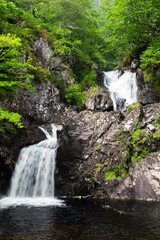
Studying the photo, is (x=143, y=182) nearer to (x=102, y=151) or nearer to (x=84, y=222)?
(x=102, y=151)

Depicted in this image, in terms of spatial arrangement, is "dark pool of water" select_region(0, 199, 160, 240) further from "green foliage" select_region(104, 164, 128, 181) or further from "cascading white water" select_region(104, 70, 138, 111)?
"cascading white water" select_region(104, 70, 138, 111)

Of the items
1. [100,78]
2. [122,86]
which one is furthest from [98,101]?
[100,78]

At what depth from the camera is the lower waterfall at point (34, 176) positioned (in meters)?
10.3

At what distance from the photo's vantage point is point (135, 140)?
1113cm

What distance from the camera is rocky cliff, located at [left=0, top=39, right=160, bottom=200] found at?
9750mm

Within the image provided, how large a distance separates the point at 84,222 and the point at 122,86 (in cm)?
1582

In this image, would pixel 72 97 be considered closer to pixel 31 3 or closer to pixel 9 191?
pixel 9 191

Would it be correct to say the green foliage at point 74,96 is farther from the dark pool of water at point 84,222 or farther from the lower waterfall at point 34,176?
the dark pool of water at point 84,222

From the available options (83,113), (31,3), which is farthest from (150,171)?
(31,3)

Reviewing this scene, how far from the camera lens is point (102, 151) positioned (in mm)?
11352

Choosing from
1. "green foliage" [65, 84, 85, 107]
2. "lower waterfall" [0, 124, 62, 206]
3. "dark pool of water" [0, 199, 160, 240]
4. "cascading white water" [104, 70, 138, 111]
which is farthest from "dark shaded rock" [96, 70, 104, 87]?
"dark pool of water" [0, 199, 160, 240]

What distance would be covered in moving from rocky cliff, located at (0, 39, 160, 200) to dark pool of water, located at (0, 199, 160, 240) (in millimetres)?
1538

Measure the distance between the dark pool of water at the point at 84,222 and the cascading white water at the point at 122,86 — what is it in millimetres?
10554

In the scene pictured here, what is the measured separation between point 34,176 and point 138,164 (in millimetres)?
6127
